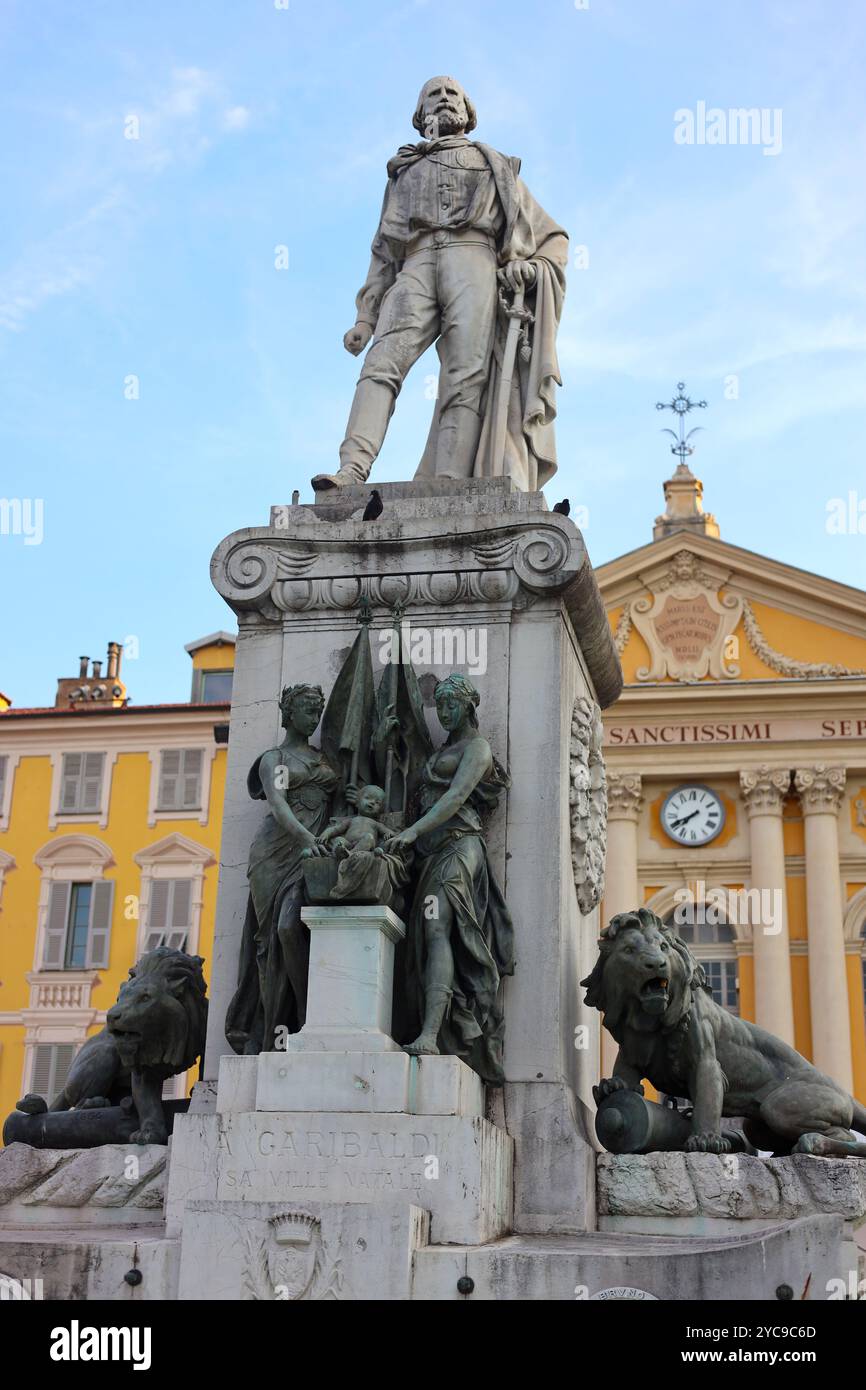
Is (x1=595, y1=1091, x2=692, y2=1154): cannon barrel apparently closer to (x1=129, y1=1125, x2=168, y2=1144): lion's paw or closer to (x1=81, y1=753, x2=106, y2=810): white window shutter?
(x1=129, y1=1125, x2=168, y2=1144): lion's paw

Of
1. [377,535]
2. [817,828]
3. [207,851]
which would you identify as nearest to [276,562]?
[377,535]

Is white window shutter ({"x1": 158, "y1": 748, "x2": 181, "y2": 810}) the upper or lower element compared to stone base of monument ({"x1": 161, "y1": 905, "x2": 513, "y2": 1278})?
upper

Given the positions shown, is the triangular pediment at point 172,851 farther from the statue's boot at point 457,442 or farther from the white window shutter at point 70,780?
the statue's boot at point 457,442

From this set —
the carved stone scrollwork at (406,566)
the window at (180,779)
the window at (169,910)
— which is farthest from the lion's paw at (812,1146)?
the window at (180,779)

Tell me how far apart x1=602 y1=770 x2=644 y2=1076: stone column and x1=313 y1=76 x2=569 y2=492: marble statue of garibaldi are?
101 feet

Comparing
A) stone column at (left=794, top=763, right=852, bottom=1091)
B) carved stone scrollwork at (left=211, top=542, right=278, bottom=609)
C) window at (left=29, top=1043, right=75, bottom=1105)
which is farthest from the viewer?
stone column at (left=794, top=763, right=852, bottom=1091)

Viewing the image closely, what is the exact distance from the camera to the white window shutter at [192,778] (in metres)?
38.9

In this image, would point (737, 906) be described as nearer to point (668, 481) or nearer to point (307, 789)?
point (668, 481)

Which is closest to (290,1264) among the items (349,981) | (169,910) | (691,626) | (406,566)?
(349,981)

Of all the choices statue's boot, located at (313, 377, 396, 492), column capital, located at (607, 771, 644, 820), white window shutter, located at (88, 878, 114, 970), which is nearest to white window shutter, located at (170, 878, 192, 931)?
white window shutter, located at (88, 878, 114, 970)

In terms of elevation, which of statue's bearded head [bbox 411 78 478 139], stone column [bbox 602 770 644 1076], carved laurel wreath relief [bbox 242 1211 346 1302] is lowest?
carved laurel wreath relief [bbox 242 1211 346 1302]

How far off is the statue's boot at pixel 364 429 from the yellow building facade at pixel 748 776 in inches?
1188

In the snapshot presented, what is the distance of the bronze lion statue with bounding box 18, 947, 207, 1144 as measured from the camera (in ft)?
28.9
